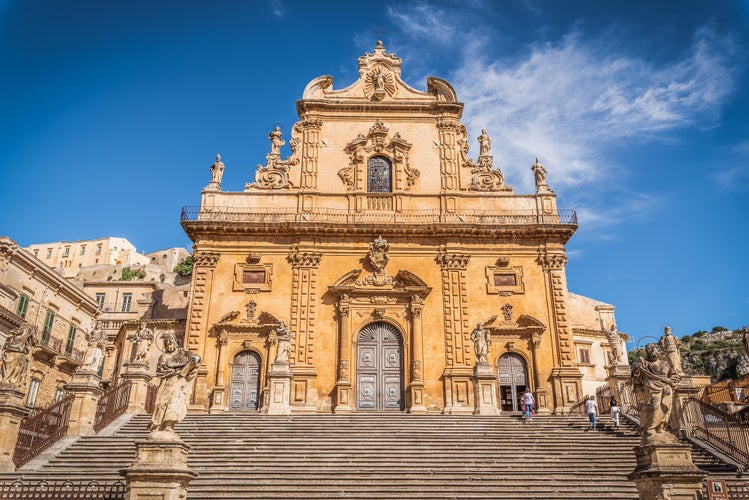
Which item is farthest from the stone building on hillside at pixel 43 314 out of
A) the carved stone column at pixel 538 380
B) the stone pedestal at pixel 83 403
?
the carved stone column at pixel 538 380

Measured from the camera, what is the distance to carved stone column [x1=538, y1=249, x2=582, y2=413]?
2341cm

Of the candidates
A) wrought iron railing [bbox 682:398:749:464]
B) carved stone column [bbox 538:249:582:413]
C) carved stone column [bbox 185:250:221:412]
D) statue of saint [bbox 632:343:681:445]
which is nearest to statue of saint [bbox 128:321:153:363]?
carved stone column [bbox 185:250:221:412]

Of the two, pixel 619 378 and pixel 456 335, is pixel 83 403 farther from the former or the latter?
pixel 619 378

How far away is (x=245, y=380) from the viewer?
78.7 ft

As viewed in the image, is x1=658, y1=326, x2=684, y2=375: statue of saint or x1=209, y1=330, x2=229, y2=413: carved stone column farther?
x1=209, y1=330, x2=229, y2=413: carved stone column

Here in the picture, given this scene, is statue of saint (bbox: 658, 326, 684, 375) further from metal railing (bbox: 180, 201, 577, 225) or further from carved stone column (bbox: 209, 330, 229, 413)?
carved stone column (bbox: 209, 330, 229, 413)

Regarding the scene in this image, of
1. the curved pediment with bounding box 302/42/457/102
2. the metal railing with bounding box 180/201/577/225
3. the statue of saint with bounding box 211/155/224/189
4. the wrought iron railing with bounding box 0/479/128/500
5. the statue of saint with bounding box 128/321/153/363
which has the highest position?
the curved pediment with bounding box 302/42/457/102

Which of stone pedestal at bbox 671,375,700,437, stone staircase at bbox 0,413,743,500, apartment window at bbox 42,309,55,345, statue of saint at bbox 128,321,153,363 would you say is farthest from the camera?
apartment window at bbox 42,309,55,345

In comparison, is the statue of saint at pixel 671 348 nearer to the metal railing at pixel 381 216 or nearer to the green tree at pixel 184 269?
the metal railing at pixel 381 216

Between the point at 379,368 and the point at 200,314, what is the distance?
7.56 metres

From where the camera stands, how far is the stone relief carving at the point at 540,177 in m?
26.9

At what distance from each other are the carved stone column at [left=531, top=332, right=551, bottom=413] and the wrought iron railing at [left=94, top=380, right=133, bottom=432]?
14.8 meters

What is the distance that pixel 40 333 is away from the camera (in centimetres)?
3047

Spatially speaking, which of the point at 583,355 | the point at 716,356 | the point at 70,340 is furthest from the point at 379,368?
the point at 716,356
